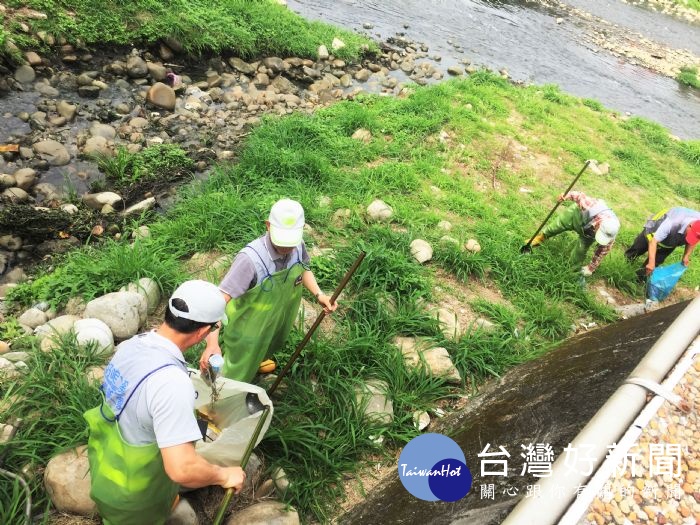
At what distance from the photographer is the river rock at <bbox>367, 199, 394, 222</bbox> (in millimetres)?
5812

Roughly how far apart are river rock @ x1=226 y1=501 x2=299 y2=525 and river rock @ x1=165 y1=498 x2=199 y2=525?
0.68 feet

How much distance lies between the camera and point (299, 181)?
631 centimetres

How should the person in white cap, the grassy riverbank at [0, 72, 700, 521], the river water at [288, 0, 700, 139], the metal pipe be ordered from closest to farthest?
the metal pipe → the grassy riverbank at [0, 72, 700, 521] → the person in white cap → the river water at [288, 0, 700, 139]

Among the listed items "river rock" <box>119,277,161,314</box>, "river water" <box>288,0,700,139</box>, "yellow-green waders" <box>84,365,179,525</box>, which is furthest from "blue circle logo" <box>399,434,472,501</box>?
"river water" <box>288,0,700,139</box>

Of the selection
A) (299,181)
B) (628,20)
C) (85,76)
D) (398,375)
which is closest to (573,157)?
(299,181)

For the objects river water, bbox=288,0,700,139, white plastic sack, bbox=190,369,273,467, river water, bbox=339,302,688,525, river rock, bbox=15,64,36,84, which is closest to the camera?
white plastic sack, bbox=190,369,273,467

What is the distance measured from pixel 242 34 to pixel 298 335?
7676 mm

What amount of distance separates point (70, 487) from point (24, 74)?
6.92m

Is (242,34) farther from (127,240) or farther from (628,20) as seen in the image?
(628,20)

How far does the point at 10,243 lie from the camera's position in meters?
4.95

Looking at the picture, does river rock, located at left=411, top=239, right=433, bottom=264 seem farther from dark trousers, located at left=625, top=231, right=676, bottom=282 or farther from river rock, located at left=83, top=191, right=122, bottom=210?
river rock, located at left=83, top=191, right=122, bottom=210

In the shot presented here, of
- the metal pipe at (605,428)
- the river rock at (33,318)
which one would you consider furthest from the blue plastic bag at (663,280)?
the river rock at (33,318)

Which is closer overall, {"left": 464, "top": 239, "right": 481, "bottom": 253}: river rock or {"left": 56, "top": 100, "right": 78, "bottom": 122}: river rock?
{"left": 464, "top": 239, "right": 481, "bottom": 253}: river rock

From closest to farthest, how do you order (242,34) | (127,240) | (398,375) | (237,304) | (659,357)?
(659,357) → (237,304) → (398,375) → (127,240) → (242,34)
